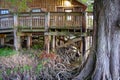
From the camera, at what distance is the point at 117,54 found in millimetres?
9227

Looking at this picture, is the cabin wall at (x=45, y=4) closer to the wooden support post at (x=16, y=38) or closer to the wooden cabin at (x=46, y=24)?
the wooden cabin at (x=46, y=24)

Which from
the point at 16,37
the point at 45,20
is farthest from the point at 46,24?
the point at 16,37

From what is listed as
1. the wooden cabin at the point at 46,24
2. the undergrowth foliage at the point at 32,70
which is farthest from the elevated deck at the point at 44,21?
the undergrowth foliage at the point at 32,70

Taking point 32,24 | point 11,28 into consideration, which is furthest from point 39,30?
point 11,28

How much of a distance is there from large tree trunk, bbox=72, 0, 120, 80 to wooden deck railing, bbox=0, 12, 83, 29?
4797 millimetres

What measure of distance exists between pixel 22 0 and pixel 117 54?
29.2 feet

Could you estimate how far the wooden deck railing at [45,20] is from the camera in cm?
1414

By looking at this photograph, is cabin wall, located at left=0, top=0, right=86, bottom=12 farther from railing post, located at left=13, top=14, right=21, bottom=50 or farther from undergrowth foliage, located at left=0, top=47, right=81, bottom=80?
undergrowth foliage, located at left=0, top=47, right=81, bottom=80


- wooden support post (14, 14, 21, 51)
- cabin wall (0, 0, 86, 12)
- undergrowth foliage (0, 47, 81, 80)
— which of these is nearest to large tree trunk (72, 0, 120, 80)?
undergrowth foliage (0, 47, 81, 80)

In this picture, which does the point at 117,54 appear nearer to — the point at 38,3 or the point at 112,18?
the point at 112,18

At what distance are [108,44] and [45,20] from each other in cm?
597

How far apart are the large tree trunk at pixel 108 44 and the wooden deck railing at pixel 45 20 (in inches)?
189

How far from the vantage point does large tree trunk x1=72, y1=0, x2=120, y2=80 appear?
9109 millimetres

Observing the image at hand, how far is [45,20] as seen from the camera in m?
14.4
